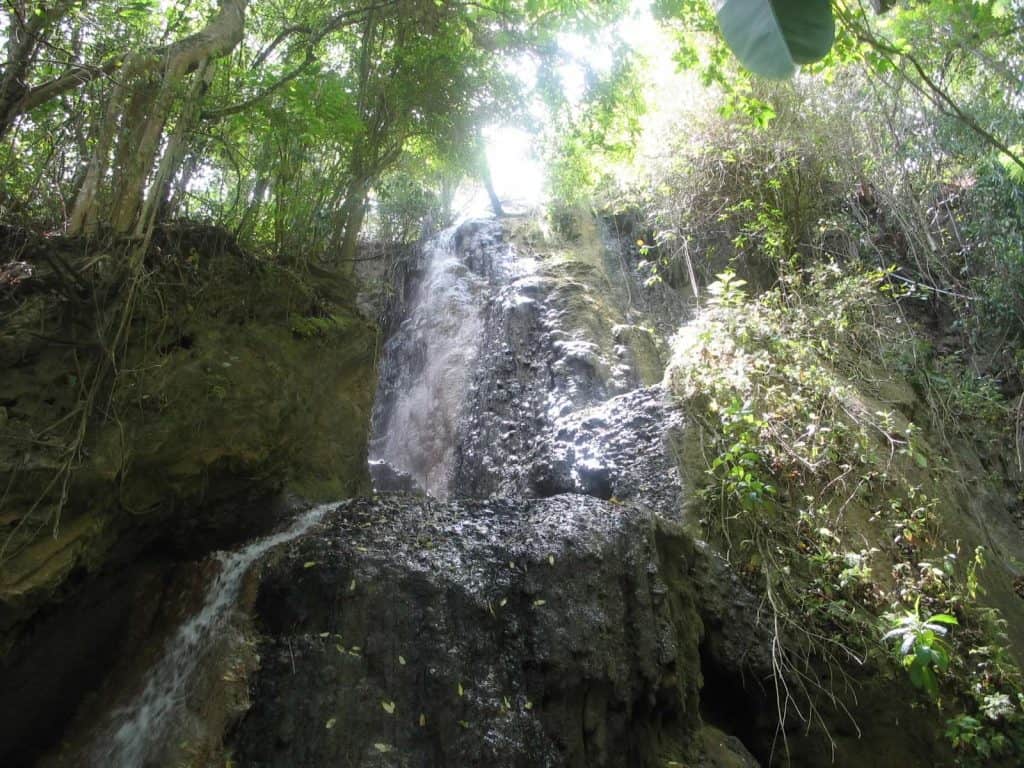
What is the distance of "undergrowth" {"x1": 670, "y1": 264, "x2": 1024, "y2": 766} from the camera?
136 inches

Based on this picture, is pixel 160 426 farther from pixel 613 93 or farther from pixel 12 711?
pixel 613 93

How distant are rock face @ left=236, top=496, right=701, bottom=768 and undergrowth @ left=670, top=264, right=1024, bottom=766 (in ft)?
2.56

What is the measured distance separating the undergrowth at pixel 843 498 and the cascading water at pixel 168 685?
294 centimetres

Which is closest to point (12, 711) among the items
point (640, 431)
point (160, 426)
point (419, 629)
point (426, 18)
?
point (160, 426)

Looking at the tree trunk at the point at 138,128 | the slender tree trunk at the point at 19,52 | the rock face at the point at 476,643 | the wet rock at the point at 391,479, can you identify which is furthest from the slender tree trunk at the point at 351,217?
the rock face at the point at 476,643

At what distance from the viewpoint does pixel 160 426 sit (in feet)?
10.8

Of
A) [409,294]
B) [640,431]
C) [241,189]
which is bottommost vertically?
[640,431]

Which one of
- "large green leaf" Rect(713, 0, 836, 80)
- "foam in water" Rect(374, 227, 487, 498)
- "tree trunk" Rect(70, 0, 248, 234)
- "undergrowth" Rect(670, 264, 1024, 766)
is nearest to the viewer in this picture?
"large green leaf" Rect(713, 0, 836, 80)

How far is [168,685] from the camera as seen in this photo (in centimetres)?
284

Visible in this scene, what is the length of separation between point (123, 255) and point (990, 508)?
662 cm

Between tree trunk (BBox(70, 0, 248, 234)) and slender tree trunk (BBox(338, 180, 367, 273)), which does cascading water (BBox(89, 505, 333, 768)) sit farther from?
slender tree trunk (BBox(338, 180, 367, 273))

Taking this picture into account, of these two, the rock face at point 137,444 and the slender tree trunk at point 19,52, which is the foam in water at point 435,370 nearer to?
the rock face at point 137,444

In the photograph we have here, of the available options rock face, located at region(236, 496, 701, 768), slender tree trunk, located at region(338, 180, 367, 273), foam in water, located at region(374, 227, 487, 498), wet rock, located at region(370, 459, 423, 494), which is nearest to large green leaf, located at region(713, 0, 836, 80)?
rock face, located at region(236, 496, 701, 768)

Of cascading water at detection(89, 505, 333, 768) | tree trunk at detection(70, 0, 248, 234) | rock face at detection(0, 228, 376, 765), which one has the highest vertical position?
tree trunk at detection(70, 0, 248, 234)
